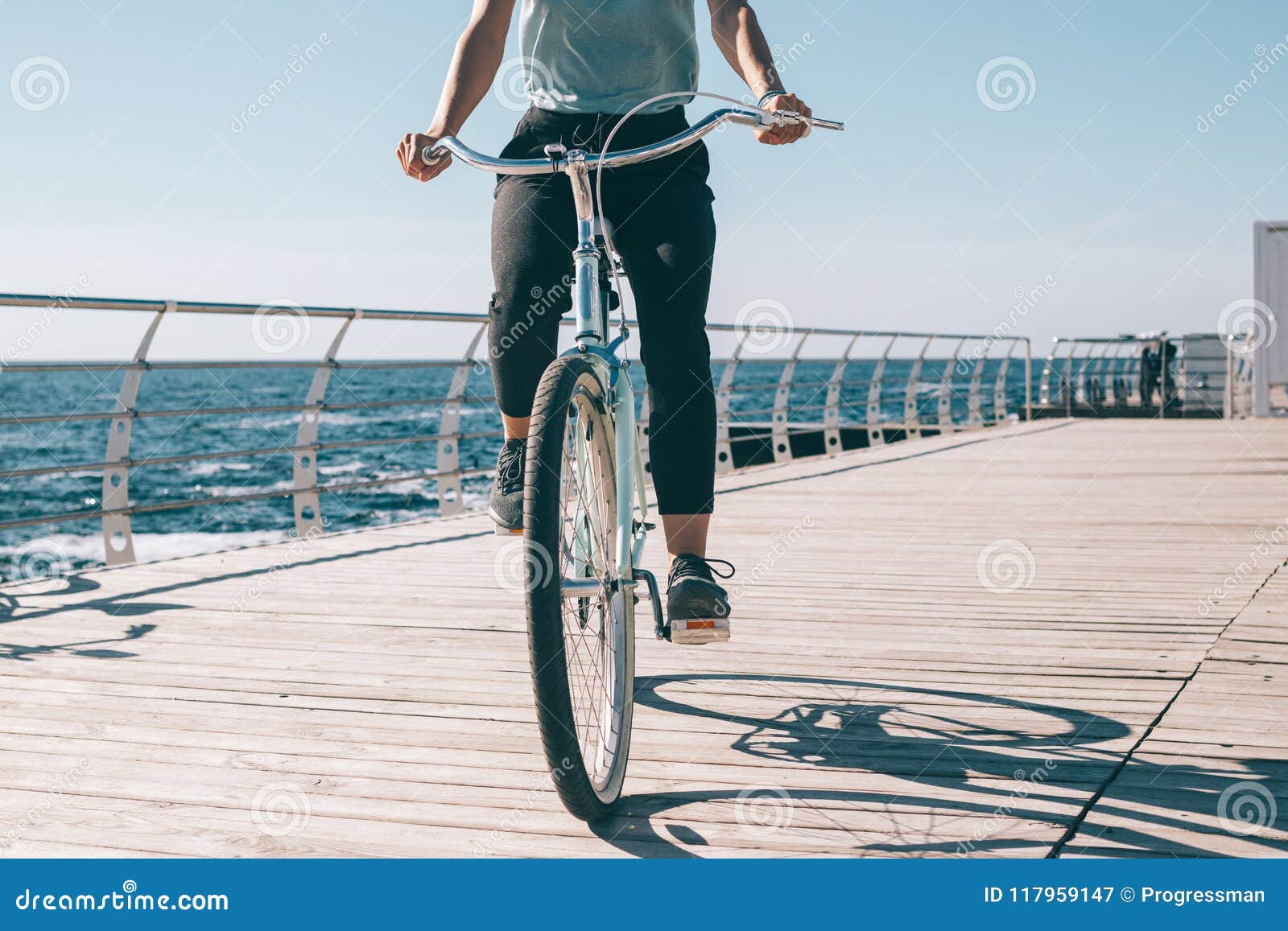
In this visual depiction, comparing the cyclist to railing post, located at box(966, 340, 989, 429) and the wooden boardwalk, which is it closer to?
the wooden boardwalk

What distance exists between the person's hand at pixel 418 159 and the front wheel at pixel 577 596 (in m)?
0.39

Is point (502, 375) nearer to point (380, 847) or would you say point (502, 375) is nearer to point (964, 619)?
point (380, 847)

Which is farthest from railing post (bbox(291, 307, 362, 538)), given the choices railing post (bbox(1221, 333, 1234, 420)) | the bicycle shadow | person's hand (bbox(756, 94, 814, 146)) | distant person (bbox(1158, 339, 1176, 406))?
distant person (bbox(1158, 339, 1176, 406))

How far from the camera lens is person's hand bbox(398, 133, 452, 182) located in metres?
1.70

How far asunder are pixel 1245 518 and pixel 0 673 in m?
4.42

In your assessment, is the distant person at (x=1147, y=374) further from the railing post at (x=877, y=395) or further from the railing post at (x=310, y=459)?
the railing post at (x=310, y=459)

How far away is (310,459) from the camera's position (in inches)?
194

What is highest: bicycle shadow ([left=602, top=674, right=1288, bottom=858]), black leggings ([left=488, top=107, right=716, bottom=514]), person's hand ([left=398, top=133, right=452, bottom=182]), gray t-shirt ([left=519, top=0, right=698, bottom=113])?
gray t-shirt ([left=519, top=0, right=698, bottom=113])

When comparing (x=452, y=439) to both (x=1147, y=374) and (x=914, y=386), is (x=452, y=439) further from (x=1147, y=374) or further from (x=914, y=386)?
(x=1147, y=374)

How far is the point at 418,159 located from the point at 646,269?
1.22 feet

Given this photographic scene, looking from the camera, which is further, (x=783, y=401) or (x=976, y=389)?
(x=976, y=389)

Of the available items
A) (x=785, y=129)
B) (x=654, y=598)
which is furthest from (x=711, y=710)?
(x=785, y=129)

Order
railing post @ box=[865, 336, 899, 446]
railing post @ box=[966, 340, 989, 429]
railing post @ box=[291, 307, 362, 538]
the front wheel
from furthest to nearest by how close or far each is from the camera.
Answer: railing post @ box=[966, 340, 989, 429] < railing post @ box=[865, 336, 899, 446] < railing post @ box=[291, 307, 362, 538] < the front wheel

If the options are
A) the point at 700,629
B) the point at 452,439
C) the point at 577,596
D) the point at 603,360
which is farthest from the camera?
the point at 452,439
